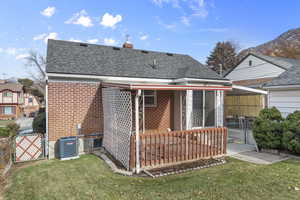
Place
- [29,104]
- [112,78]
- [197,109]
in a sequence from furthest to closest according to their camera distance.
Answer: [29,104]
[197,109]
[112,78]

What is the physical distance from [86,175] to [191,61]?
33.6 ft

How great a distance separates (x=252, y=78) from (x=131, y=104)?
18.0 m

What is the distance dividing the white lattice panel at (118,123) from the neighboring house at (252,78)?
7.27m

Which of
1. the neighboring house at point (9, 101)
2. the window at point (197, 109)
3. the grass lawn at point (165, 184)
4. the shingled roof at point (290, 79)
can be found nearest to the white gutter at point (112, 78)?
the window at point (197, 109)

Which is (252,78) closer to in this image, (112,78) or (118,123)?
(112,78)

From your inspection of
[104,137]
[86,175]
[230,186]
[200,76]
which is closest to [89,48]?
[104,137]

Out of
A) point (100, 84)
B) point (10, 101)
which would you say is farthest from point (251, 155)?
point (10, 101)

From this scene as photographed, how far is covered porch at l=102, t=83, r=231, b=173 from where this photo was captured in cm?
552

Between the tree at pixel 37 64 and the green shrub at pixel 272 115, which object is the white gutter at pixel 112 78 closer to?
the green shrub at pixel 272 115

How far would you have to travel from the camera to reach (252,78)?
19.1 meters

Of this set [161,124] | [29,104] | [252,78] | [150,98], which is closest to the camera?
[150,98]

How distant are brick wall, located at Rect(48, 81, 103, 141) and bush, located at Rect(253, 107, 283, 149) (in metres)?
6.85

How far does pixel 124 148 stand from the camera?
581cm

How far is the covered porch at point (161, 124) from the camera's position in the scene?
5523mm
